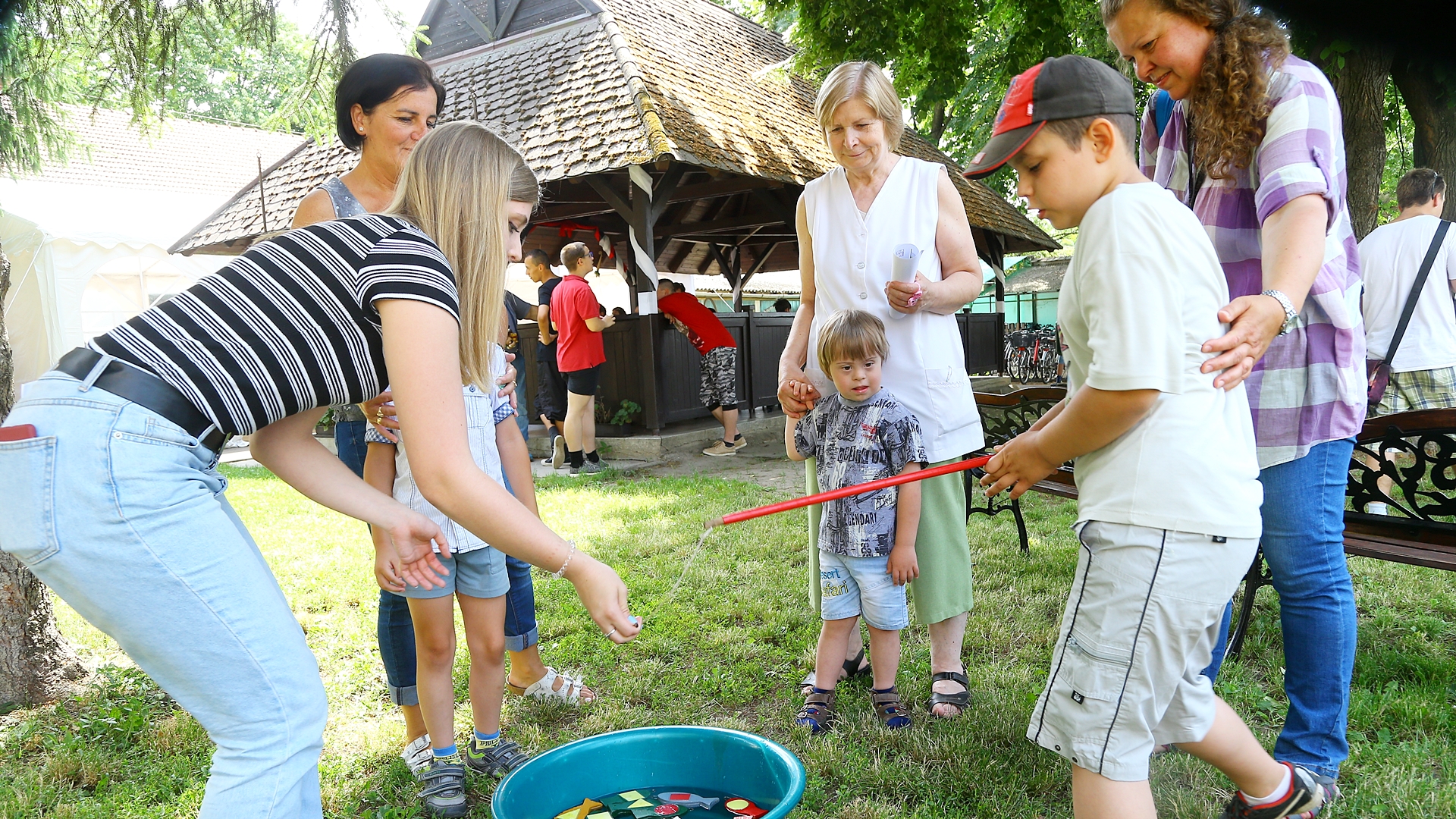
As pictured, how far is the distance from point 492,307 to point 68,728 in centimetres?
242

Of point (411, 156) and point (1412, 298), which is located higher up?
point (411, 156)

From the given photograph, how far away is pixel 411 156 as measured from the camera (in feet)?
5.30

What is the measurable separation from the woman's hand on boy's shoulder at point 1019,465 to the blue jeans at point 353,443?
175 cm

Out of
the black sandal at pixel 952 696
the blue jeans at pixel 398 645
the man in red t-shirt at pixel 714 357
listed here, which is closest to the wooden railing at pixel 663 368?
the man in red t-shirt at pixel 714 357

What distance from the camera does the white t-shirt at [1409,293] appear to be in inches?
165

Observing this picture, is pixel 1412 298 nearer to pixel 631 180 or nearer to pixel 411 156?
pixel 411 156

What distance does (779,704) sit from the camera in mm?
2828

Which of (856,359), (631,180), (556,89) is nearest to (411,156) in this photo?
(856,359)

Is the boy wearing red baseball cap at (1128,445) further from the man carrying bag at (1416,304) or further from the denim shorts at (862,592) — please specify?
the man carrying bag at (1416,304)

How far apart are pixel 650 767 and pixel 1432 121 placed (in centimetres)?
897

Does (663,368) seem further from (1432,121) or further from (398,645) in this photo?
(1432,121)

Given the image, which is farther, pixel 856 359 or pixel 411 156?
pixel 856 359

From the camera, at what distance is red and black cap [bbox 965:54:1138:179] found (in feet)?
4.93

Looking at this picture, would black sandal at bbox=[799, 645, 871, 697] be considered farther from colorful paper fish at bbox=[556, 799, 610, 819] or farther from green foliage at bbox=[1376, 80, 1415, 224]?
green foliage at bbox=[1376, 80, 1415, 224]
